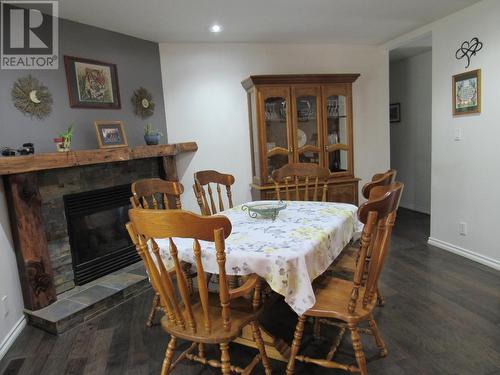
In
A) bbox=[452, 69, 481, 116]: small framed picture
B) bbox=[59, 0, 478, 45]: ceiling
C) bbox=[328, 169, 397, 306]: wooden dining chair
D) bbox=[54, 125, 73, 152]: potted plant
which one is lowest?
bbox=[328, 169, 397, 306]: wooden dining chair

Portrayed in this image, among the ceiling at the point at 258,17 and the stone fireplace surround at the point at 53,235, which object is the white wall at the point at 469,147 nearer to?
the ceiling at the point at 258,17

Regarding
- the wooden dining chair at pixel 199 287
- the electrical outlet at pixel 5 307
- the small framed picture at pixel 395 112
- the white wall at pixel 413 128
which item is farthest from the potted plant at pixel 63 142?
the small framed picture at pixel 395 112

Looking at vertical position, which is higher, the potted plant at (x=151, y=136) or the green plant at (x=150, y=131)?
the green plant at (x=150, y=131)

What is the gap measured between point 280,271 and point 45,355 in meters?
1.68

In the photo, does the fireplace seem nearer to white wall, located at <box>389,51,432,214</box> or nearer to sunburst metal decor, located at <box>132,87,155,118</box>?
sunburst metal decor, located at <box>132,87,155,118</box>

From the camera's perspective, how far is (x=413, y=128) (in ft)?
16.7

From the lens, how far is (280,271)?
1.46 metres

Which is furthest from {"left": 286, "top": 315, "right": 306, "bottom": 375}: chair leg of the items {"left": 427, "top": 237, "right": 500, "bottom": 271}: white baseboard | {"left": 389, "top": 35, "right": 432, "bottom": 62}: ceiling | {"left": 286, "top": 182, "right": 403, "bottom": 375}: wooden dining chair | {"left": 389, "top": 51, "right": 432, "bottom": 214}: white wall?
{"left": 389, "top": 51, "right": 432, "bottom": 214}: white wall

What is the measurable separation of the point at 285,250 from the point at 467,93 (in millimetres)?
2650

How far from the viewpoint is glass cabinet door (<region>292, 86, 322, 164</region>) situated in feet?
12.0

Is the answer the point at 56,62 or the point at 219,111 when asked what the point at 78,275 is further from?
the point at 219,111

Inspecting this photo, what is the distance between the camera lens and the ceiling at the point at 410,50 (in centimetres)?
418

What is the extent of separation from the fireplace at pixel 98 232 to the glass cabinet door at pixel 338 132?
2177 mm

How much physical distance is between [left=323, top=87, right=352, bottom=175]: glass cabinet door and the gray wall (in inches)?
70.9
